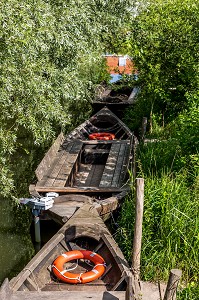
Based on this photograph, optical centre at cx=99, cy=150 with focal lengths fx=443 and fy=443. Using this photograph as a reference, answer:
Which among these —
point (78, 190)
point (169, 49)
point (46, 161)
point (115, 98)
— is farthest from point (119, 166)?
point (115, 98)

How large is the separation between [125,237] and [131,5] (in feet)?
32.5

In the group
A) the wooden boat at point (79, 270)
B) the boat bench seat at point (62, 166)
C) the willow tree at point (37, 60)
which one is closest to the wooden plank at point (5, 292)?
the wooden boat at point (79, 270)

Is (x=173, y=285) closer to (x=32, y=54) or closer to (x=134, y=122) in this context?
(x=32, y=54)

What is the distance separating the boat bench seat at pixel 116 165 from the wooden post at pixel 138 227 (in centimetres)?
336

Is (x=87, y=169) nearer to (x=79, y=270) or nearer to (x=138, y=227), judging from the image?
(x=79, y=270)

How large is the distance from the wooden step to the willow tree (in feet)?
9.78

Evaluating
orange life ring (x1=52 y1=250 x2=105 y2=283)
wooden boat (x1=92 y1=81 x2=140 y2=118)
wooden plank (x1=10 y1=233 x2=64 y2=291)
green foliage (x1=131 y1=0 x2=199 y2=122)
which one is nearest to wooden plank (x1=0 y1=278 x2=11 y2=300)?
wooden plank (x1=10 y1=233 x2=64 y2=291)

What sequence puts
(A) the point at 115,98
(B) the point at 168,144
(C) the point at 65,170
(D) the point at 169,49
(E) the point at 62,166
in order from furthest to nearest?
1. (A) the point at 115,98
2. (D) the point at 169,49
3. (E) the point at 62,166
4. (C) the point at 65,170
5. (B) the point at 168,144

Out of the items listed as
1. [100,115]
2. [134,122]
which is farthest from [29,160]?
[134,122]

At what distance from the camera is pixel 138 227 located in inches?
239

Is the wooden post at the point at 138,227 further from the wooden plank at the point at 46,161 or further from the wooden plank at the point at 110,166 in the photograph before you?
the wooden plank at the point at 46,161

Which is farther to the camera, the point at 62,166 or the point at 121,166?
the point at 121,166

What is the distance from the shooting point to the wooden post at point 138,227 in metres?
5.94

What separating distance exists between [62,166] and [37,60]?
10.1 feet
